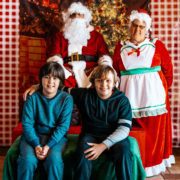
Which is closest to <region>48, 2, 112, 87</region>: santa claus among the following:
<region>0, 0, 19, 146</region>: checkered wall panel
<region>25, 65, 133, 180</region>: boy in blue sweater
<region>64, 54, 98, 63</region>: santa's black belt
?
<region>64, 54, 98, 63</region>: santa's black belt

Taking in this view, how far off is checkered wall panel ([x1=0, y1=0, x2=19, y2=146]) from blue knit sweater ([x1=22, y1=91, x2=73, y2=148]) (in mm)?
1737

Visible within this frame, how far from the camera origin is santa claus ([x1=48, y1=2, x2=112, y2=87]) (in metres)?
3.93

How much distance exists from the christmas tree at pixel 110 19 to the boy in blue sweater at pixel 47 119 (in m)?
1.67

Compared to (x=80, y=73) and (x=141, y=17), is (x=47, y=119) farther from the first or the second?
(x=141, y=17)

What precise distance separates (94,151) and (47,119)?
43 cm

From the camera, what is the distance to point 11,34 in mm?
4527

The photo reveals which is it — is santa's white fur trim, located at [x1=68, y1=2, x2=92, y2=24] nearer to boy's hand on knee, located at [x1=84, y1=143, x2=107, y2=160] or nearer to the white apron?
the white apron

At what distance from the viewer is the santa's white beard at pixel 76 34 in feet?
13.0

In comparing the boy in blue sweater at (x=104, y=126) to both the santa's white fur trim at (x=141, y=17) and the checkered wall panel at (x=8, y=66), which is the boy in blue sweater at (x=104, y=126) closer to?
the santa's white fur trim at (x=141, y=17)

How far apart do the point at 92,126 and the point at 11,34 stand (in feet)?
6.93

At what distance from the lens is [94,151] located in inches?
105

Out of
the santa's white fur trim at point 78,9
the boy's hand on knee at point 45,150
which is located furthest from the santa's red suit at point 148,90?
the boy's hand on knee at point 45,150

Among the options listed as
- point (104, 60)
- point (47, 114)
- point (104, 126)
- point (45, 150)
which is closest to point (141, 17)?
point (104, 60)

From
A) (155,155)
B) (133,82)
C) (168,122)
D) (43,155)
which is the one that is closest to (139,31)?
(133,82)
